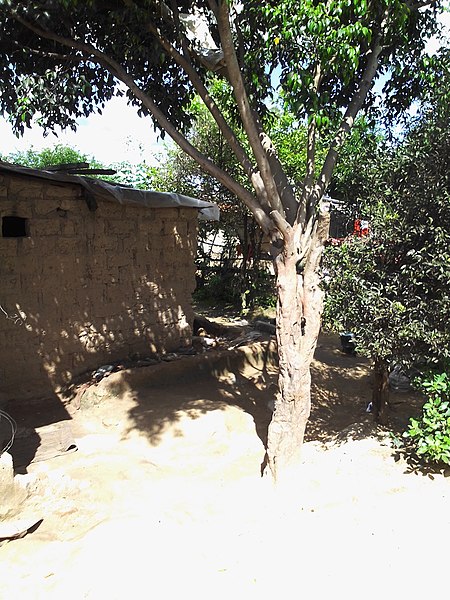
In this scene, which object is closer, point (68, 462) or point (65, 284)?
point (68, 462)

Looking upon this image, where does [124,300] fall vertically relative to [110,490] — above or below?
above

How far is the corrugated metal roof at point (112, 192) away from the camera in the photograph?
542 cm

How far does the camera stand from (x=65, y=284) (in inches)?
245

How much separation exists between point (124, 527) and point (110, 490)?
31.0 inches

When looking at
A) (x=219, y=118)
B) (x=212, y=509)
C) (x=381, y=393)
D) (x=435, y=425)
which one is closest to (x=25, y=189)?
(x=219, y=118)

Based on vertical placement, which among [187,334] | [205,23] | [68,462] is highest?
[205,23]

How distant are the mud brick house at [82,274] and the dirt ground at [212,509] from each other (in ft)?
2.49

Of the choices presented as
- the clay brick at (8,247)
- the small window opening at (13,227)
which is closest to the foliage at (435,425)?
the clay brick at (8,247)

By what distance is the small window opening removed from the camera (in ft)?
19.8

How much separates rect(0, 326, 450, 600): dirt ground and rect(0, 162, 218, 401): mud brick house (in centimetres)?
76

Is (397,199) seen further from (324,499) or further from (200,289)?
(200,289)

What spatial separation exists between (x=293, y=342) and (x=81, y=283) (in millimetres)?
3389

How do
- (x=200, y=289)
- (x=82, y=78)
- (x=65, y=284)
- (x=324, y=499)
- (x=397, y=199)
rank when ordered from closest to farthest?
(x=324, y=499) < (x=397, y=199) < (x=82, y=78) < (x=65, y=284) < (x=200, y=289)

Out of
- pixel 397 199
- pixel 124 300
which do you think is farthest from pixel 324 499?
pixel 124 300
